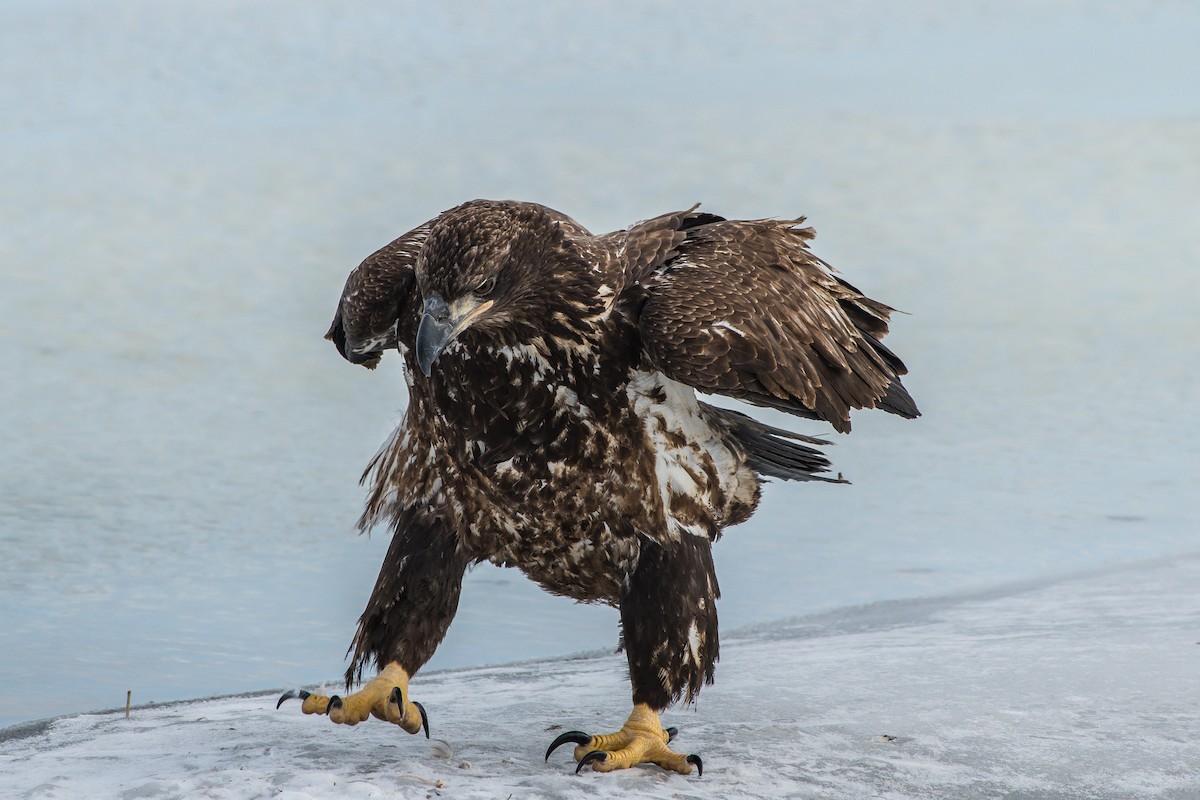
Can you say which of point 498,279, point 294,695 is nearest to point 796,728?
point 294,695

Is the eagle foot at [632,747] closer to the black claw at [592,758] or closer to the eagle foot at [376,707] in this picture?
the black claw at [592,758]

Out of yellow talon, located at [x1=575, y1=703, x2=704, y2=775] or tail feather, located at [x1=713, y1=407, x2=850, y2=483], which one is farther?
tail feather, located at [x1=713, y1=407, x2=850, y2=483]

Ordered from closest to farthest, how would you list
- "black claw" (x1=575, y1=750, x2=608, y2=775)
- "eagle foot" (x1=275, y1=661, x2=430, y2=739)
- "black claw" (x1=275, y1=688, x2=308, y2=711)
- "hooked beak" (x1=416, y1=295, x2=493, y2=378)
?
"hooked beak" (x1=416, y1=295, x2=493, y2=378), "black claw" (x1=575, y1=750, x2=608, y2=775), "eagle foot" (x1=275, y1=661, x2=430, y2=739), "black claw" (x1=275, y1=688, x2=308, y2=711)

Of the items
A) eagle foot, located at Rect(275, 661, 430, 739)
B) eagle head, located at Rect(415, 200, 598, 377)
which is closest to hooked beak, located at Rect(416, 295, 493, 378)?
eagle head, located at Rect(415, 200, 598, 377)

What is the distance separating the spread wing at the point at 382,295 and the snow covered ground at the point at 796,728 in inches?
45.0

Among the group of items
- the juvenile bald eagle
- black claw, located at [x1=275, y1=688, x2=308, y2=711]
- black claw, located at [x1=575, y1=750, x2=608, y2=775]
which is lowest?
black claw, located at [x1=575, y1=750, x2=608, y2=775]

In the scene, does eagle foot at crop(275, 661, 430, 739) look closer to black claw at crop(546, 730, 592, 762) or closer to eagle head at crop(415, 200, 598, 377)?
black claw at crop(546, 730, 592, 762)

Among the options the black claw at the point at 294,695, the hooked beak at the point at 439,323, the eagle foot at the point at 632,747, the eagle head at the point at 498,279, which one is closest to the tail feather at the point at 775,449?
the eagle head at the point at 498,279

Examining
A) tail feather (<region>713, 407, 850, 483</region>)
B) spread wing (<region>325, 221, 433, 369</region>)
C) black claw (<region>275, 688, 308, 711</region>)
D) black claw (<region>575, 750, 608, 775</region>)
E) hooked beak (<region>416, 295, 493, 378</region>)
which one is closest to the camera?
hooked beak (<region>416, 295, 493, 378</region>)

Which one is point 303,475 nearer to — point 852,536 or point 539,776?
point 852,536

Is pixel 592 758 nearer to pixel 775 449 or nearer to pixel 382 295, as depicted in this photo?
pixel 775 449

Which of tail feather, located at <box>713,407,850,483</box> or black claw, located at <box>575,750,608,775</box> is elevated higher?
tail feather, located at <box>713,407,850,483</box>

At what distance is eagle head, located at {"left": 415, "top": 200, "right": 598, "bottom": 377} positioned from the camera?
4.07 metres

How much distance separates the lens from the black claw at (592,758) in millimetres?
4195
